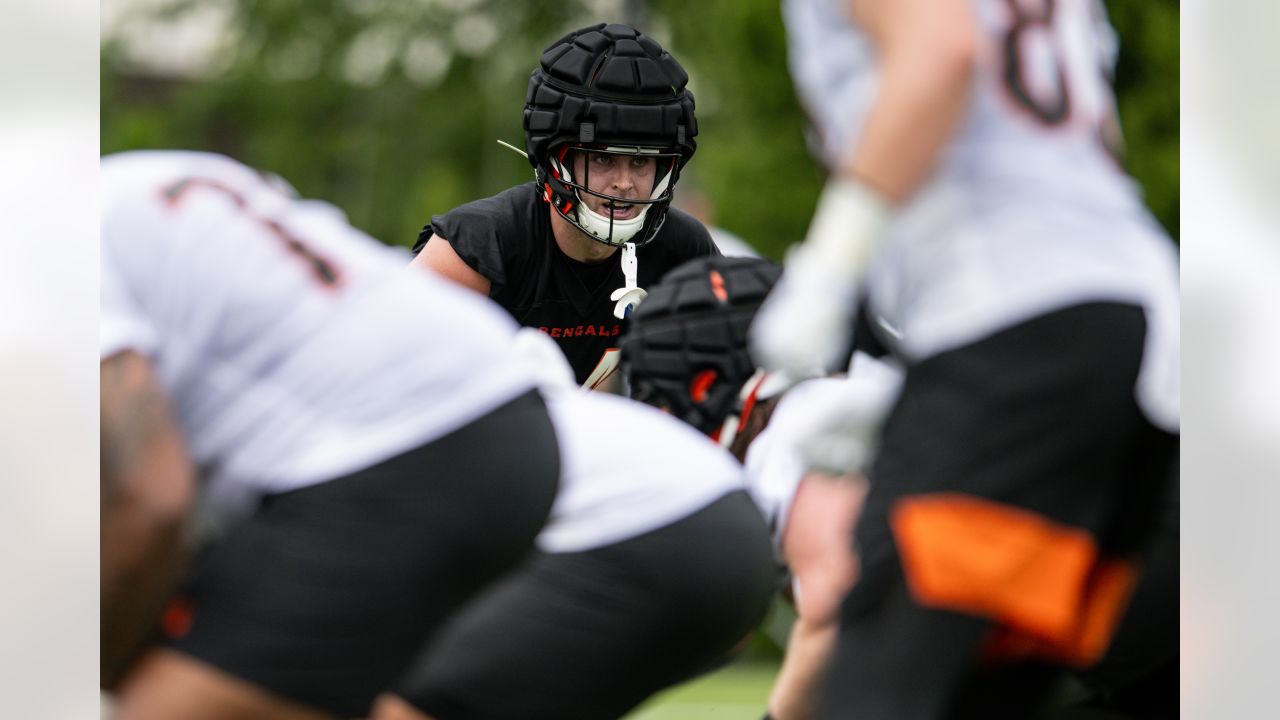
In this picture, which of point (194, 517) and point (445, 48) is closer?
point (194, 517)

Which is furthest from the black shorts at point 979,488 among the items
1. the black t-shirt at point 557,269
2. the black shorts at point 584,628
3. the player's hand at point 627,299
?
the black t-shirt at point 557,269

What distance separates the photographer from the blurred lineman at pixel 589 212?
11.2ft

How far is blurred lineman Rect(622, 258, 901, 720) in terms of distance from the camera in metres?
2.53

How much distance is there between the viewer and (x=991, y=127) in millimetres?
1768

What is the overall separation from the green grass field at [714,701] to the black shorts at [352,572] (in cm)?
244

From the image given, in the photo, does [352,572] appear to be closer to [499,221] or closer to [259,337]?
[259,337]

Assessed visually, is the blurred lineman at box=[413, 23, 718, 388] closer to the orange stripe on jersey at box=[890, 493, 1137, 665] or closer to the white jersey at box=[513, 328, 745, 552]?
the white jersey at box=[513, 328, 745, 552]

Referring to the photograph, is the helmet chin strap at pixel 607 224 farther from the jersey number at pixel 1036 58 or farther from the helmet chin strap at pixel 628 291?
the jersey number at pixel 1036 58

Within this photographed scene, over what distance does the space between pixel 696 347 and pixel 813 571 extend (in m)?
0.42

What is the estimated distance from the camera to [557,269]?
352 cm

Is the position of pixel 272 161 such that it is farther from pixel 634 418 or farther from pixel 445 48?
pixel 634 418

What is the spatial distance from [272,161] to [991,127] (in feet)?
46.4

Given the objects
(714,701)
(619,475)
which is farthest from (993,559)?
(714,701)
